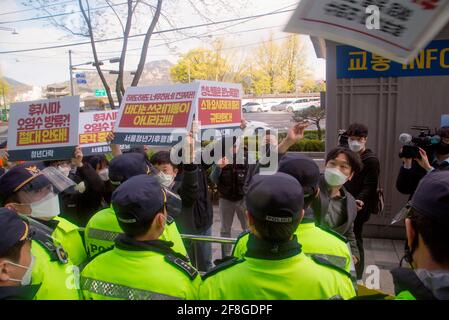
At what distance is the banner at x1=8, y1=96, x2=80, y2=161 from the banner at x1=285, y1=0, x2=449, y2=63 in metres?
3.59

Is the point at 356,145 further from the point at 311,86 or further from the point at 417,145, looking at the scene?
the point at 311,86

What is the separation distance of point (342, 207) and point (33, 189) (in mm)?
2172

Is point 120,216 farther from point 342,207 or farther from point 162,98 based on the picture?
point 162,98

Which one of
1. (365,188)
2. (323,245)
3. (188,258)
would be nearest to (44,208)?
(188,258)

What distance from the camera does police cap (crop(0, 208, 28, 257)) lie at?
1527mm

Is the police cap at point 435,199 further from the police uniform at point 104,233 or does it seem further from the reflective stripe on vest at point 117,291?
the police uniform at point 104,233

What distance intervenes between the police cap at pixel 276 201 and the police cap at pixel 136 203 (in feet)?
1.60

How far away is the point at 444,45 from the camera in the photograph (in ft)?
17.4

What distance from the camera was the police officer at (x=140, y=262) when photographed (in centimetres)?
168

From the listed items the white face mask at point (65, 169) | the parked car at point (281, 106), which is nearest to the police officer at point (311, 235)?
the white face mask at point (65, 169)

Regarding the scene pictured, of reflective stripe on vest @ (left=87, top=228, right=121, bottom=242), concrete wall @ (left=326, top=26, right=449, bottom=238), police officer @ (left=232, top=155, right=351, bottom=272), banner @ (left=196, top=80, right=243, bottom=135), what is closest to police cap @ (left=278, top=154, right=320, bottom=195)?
police officer @ (left=232, top=155, right=351, bottom=272)

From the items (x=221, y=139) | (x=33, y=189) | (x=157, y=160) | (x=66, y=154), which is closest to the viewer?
(x=33, y=189)

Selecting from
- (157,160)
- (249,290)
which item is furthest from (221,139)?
(249,290)

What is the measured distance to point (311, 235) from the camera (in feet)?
6.74
